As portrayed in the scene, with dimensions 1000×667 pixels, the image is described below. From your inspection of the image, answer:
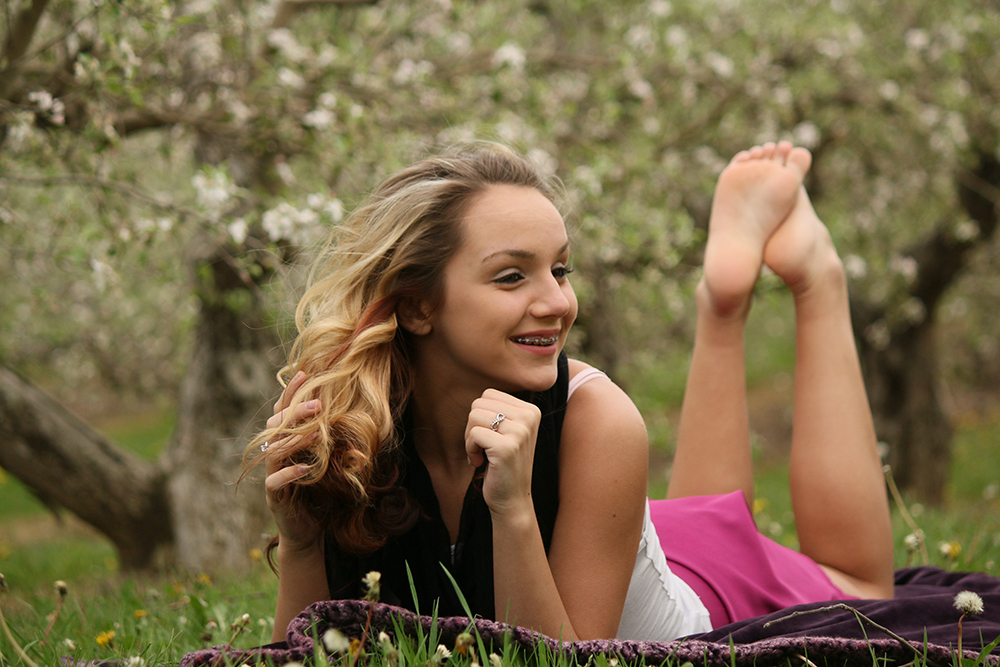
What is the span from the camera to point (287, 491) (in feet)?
5.64

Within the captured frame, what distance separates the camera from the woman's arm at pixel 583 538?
1.61 meters

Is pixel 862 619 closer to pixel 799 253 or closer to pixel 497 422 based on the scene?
pixel 497 422

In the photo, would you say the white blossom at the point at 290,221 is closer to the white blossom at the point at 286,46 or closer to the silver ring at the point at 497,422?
the white blossom at the point at 286,46

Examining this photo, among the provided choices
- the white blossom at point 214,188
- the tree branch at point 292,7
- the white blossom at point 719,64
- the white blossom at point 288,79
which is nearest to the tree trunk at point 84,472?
the white blossom at point 214,188

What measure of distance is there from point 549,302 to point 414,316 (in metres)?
0.34

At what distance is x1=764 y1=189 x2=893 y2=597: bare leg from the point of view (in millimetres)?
2432

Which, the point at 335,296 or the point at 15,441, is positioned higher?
the point at 335,296

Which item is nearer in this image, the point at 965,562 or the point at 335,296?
the point at 335,296

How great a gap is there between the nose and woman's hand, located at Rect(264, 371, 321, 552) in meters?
0.50

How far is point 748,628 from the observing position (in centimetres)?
174

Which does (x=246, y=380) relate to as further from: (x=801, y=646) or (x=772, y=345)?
(x=772, y=345)

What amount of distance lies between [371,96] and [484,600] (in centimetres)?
240

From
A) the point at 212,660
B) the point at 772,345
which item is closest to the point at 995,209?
the point at 212,660

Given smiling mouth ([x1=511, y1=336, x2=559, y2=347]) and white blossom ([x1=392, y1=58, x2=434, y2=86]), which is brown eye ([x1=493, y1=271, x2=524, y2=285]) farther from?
white blossom ([x1=392, y1=58, x2=434, y2=86])
